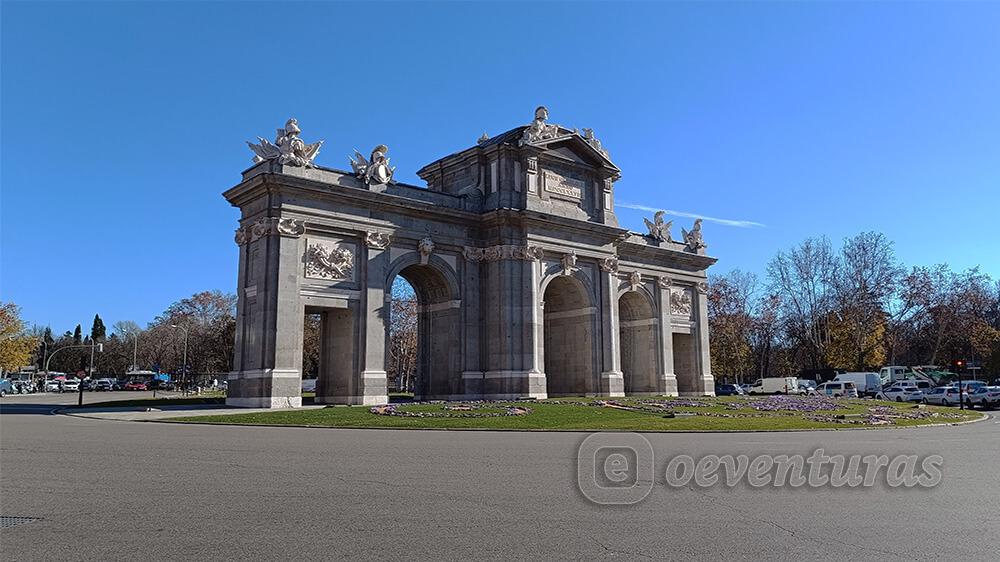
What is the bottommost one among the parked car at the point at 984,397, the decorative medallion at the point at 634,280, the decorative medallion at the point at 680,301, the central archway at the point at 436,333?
the parked car at the point at 984,397

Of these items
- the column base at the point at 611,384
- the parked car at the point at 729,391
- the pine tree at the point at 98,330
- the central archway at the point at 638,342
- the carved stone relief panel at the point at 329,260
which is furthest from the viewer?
the pine tree at the point at 98,330

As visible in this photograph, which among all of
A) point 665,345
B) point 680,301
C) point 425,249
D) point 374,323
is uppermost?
point 425,249

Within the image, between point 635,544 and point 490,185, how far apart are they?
38.7 meters

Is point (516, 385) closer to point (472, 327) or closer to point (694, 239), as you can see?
point (472, 327)

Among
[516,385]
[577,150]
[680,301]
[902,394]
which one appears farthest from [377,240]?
[902,394]

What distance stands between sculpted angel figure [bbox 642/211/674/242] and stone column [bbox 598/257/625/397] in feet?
31.8

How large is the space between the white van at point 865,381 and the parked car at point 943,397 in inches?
375

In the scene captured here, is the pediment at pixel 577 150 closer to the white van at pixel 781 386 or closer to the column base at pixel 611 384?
the column base at pixel 611 384

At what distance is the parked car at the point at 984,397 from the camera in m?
53.1

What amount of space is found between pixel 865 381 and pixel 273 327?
5403 centimetres

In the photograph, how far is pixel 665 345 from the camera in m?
55.4

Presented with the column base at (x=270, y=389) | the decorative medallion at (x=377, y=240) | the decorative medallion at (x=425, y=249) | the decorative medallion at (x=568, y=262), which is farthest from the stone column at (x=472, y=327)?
the column base at (x=270, y=389)

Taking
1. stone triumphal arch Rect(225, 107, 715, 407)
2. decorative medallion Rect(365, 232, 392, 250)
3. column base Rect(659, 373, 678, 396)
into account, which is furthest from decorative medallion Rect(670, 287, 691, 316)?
decorative medallion Rect(365, 232, 392, 250)

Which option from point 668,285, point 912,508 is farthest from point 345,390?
point 912,508
